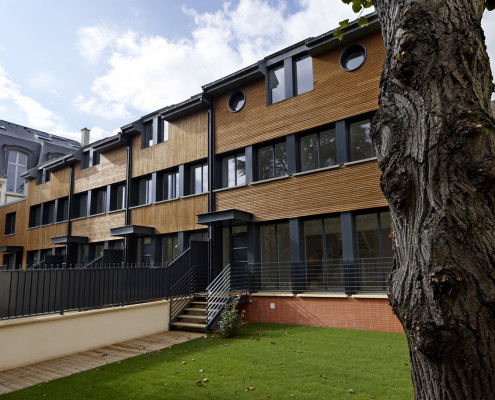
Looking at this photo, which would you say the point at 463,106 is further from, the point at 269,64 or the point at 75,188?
the point at 75,188

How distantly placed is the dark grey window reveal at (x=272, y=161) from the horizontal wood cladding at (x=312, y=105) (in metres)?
0.51

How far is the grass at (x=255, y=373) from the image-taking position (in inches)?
218

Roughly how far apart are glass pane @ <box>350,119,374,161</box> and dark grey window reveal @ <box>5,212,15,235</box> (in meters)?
25.3

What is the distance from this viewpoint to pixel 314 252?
12484 millimetres

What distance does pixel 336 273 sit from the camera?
11805mm

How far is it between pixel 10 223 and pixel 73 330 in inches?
895

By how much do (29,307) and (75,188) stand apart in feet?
48.6

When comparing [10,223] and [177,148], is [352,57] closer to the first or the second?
[177,148]

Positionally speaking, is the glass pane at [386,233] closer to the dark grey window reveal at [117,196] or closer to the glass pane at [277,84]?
the glass pane at [277,84]

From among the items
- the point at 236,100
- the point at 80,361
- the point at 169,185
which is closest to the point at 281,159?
the point at 236,100

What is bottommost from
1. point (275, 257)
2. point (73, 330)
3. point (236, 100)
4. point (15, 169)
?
point (73, 330)

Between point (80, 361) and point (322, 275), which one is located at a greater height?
point (322, 275)

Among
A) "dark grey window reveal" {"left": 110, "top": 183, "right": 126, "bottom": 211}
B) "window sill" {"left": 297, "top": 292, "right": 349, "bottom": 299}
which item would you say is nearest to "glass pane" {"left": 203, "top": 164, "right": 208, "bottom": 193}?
"dark grey window reveal" {"left": 110, "top": 183, "right": 126, "bottom": 211}

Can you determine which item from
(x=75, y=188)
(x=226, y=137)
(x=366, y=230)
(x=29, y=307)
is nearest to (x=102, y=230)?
(x=75, y=188)
